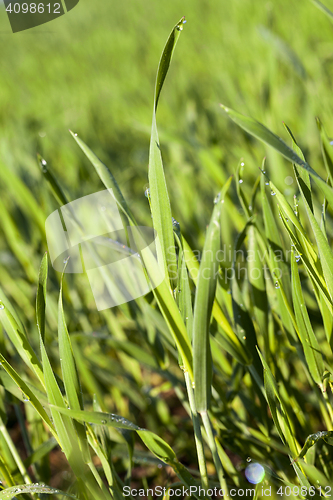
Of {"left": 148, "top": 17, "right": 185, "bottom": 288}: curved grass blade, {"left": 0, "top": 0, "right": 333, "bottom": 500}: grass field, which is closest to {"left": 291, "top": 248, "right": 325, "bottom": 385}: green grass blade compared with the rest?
{"left": 0, "top": 0, "right": 333, "bottom": 500}: grass field

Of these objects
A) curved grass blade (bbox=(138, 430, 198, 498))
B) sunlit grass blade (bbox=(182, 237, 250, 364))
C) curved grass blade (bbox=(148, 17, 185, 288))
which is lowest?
curved grass blade (bbox=(138, 430, 198, 498))

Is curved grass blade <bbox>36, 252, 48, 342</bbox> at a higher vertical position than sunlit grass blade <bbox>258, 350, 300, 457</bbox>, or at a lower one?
higher

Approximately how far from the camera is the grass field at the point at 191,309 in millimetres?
321

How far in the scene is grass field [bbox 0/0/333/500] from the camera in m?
0.32

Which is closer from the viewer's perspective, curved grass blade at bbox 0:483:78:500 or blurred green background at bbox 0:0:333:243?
curved grass blade at bbox 0:483:78:500

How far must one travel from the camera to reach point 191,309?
1.10 feet

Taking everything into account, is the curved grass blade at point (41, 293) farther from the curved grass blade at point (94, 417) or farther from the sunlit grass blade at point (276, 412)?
the sunlit grass blade at point (276, 412)

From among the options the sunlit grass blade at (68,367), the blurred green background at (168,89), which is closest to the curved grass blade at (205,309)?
the sunlit grass blade at (68,367)

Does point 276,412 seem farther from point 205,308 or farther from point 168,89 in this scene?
point 168,89

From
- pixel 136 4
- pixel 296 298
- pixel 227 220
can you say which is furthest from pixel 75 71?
pixel 296 298

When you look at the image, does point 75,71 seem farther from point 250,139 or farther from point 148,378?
point 148,378

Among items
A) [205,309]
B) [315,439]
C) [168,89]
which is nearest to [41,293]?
[205,309]

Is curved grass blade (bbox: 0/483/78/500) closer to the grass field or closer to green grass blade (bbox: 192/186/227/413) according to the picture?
the grass field

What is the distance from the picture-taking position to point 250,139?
3.17 ft
